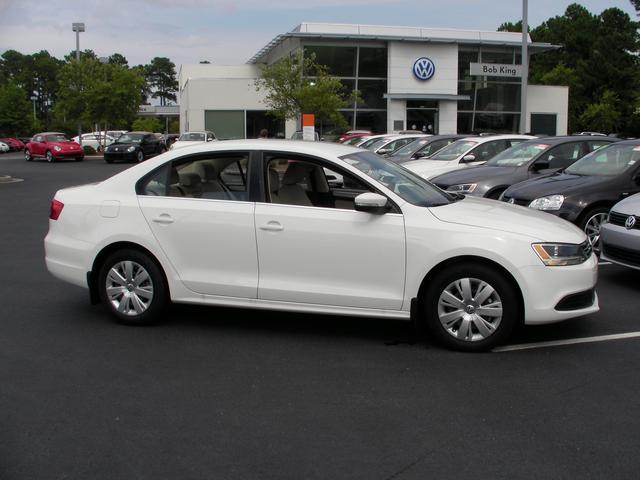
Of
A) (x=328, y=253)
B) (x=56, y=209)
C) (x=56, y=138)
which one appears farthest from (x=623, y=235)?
(x=56, y=138)

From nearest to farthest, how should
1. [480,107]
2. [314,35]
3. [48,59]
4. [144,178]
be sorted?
[144,178] → [314,35] → [480,107] → [48,59]

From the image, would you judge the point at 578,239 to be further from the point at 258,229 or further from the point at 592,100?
the point at 592,100

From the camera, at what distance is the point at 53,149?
3909 cm

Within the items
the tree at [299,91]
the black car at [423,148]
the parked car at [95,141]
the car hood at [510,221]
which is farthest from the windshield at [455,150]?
the parked car at [95,141]

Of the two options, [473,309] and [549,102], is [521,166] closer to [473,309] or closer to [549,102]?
[473,309]

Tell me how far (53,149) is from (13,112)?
4878 centimetres

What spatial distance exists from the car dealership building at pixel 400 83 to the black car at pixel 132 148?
4.90m

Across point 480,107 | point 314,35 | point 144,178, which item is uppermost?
point 314,35

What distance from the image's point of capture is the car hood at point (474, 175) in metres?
12.0

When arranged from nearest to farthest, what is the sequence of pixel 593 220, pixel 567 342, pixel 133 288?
pixel 567 342, pixel 133 288, pixel 593 220

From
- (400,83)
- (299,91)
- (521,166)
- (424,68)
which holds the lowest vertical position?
(521,166)

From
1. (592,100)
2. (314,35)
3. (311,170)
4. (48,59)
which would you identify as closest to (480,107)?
(314,35)

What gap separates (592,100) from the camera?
71.2 meters

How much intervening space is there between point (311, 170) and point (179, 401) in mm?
2531
